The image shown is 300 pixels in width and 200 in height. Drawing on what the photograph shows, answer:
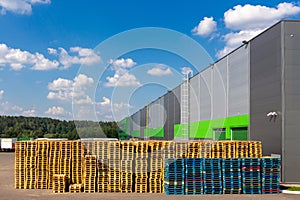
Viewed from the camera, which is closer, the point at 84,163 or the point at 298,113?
the point at 84,163

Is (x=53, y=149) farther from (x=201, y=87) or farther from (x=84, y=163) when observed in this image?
(x=201, y=87)

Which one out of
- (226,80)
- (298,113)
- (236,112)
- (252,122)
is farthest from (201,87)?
(298,113)

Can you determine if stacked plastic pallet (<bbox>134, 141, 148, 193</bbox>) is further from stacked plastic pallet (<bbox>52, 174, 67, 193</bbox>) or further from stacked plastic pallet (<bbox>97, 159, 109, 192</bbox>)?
stacked plastic pallet (<bbox>52, 174, 67, 193</bbox>)

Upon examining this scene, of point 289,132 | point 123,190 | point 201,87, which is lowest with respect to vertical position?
point 123,190

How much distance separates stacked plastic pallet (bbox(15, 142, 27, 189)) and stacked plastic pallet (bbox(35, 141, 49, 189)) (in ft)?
2.29

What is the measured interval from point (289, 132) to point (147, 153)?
8.58 metres

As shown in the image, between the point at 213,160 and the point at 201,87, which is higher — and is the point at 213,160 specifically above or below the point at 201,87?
below

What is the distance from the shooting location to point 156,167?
62.8ft

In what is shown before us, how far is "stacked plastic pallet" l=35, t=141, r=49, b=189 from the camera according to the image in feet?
65.4

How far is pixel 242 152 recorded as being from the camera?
1981 centimetres

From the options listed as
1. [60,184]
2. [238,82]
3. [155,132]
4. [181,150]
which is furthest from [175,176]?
[155,132]

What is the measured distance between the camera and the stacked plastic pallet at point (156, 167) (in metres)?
18.9

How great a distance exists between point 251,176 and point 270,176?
3.30 feet

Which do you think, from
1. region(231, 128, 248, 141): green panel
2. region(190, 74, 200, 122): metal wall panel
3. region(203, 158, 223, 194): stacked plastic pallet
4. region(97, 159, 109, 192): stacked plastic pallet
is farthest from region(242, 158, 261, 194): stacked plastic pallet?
region(190, 74, 200, 122): metal wall panel
